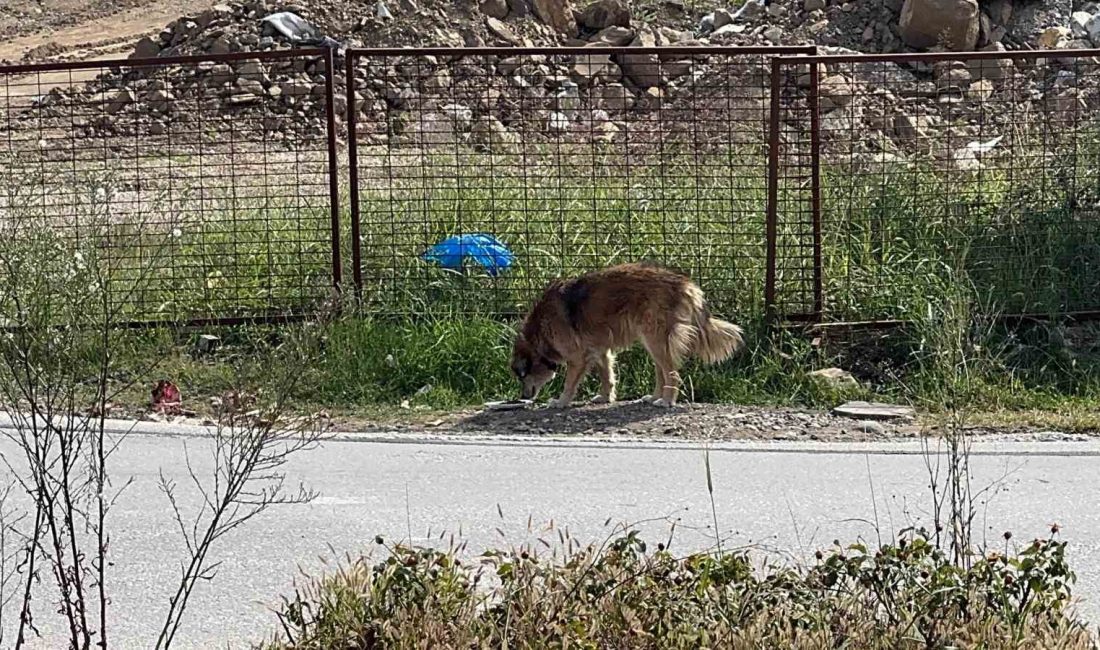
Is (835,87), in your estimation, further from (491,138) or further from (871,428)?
(871,428)

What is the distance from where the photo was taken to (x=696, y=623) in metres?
4.76

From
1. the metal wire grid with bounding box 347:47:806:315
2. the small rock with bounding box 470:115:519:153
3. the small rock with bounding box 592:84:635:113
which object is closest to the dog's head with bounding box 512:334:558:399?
the metal wire grid with bounding box 347:47:806:315

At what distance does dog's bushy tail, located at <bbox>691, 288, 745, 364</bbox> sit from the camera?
31.4 feet

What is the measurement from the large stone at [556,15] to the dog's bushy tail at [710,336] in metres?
17.5

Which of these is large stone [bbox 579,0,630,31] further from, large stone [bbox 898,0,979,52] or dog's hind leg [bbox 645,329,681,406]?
dog's hind leg [bbox 645,329,681,406]

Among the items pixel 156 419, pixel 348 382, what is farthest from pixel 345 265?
pixel 156 419

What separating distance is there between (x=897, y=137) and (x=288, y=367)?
1354cm

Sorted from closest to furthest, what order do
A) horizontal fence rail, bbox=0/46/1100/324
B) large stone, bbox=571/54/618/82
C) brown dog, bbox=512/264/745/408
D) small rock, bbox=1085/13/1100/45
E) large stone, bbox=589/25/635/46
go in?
1. brown dog, bbox=512/264/745/408
2. horizontal fence rail, bbox=0/46/1100/324
3. large stone, bbox=571/54/618/82
4. small rock, bbox=1085/13/1100/45
5. large stone, bbox=589/25/635/46

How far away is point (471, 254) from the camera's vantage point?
36.0ft

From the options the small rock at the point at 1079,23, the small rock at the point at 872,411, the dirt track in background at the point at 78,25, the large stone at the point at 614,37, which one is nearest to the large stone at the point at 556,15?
the large stone at the point at 614,37

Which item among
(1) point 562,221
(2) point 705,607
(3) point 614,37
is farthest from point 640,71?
(2) point 705,607

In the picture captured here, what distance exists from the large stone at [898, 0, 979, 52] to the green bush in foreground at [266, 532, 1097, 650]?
2018 cm

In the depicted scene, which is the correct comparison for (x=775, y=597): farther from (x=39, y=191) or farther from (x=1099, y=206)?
(x=39, y=191)

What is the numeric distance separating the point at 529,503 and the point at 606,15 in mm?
20268
